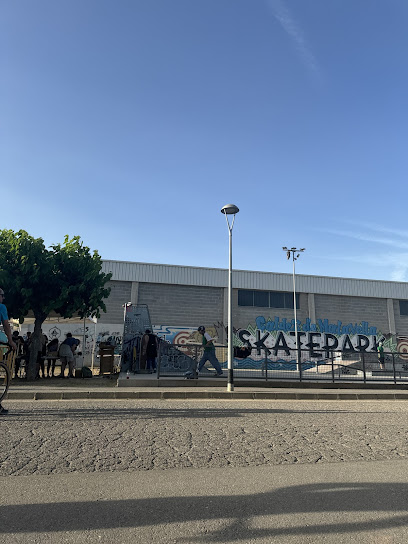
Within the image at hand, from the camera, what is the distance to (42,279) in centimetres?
1457

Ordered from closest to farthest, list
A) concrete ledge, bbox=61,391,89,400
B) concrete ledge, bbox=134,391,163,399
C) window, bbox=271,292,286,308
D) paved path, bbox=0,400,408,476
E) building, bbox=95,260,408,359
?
paved path, bbox=0,400,408,476, concrete ledge, bbox=61,391,89,400, concrete ledge, bbox=134,391,163,399, building, bbox=95,260,408,359, window, bbox=271,292,286,308

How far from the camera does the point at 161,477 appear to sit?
11.7 feet

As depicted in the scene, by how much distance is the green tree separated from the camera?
1420 centimetres

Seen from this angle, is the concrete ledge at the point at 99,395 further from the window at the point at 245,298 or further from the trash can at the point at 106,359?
the window at the point at 245,298

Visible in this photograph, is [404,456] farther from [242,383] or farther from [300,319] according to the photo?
[300,319]

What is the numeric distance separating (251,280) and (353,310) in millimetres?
9887

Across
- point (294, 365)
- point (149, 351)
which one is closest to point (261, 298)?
point (294, 365)

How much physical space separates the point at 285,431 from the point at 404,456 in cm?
165

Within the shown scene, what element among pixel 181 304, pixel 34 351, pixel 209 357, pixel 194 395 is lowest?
pixel 194 395

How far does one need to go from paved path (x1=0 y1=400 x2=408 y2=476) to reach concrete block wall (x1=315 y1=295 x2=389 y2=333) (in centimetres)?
2907

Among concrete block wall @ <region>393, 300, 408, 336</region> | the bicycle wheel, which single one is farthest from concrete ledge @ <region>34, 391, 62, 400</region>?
concrete block wall @ <region>393, 300, 408, 336</region>

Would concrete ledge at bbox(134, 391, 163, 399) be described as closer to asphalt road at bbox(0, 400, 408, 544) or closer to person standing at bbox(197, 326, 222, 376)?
person standing at bbox(197, 326, 222, 376)

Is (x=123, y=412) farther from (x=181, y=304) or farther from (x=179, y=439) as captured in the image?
(x=181, y=304)

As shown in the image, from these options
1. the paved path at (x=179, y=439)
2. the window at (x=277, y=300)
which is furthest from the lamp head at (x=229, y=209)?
the window at (x=277, y=300)
